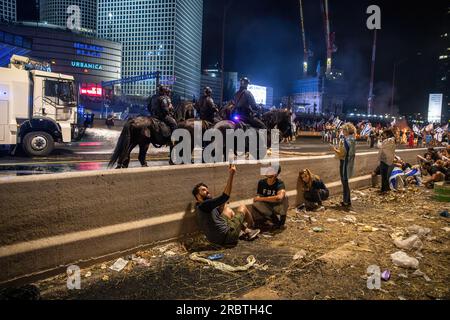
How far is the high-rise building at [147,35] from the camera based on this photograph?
134625 mm

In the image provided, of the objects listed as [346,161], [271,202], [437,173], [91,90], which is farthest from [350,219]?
[91,90]

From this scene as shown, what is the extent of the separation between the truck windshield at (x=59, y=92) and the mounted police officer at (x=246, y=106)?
7.76 m

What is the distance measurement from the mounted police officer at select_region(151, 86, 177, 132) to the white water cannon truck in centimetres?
619

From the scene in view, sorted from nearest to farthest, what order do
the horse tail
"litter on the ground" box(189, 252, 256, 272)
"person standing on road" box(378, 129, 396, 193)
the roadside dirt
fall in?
1. the roadside dirt
2. "litter on the ground" box(189, 252, 256, 272)
3. the horse tail
4. "person standing on road" box(378, 129, 396, 193)

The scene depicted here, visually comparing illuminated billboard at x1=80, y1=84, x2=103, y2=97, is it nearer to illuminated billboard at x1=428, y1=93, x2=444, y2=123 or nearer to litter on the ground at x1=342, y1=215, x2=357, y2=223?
litter on the ground at x1=342, y1=215, x2=357, y2=223

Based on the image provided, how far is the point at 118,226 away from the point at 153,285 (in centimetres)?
103

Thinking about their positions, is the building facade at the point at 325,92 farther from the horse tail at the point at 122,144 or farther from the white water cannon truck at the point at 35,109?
the horse tail at the point at 122,144

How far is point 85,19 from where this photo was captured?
5733 inches

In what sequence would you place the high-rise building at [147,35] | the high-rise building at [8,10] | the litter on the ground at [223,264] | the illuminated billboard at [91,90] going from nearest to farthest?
the litter on the ground at [223,264] → the illuminated billboard at [91,90] → the high-rise building at [8,10] → the high-rise building at [147,35]

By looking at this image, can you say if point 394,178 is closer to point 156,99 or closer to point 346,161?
point 346,161

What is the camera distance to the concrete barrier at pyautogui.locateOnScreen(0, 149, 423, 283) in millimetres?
3711

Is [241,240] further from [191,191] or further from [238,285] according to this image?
[238,285]

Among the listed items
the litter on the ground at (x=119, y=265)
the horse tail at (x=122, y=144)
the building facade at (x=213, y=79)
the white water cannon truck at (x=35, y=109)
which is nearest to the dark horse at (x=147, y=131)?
the horse tail at (x=122, y=144)

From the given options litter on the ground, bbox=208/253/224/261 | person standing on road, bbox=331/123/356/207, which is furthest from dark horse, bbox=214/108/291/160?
litter on the ground, bbox=208/253/224/261
